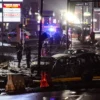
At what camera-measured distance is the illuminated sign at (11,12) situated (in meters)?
41.7

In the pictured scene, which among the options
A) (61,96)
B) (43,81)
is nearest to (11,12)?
(43,81)

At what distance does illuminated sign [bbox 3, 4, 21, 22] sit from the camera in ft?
137

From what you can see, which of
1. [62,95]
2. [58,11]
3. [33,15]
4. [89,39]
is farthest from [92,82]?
[58,11]

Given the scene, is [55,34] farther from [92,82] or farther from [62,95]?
[62,95]

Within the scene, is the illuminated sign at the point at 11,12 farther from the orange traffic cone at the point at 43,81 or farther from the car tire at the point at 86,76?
the orange traffic cone at the point at 43,81

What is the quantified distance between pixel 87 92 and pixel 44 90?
2.28m

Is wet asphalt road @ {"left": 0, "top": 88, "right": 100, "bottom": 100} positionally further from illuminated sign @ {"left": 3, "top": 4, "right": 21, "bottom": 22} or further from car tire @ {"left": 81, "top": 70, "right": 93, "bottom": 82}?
illuminated sign @ {"left": 3, "top": 4, "right": 21, "bottom": 22}

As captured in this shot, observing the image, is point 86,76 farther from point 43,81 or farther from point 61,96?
point 61,96

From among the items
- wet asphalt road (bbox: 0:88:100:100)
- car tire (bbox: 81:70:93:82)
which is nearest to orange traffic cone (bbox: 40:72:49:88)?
wet asphalt road (bbox: 0:88:100:100)

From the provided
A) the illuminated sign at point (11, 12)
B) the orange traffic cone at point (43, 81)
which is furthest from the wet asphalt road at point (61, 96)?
the illuminated sign at point (11, 12)

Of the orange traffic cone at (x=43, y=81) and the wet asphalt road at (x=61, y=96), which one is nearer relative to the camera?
the wet asphalt road at (x=61, y=96)

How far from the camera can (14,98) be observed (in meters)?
15.8

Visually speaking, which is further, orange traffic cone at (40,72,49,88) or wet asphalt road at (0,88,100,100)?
orange traffic cone at (40,72,49,88)

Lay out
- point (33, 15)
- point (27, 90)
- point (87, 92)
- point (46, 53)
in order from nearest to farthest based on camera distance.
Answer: point (87, 92) → point (27, 90) → point (46, 53) → point (33, 15)
